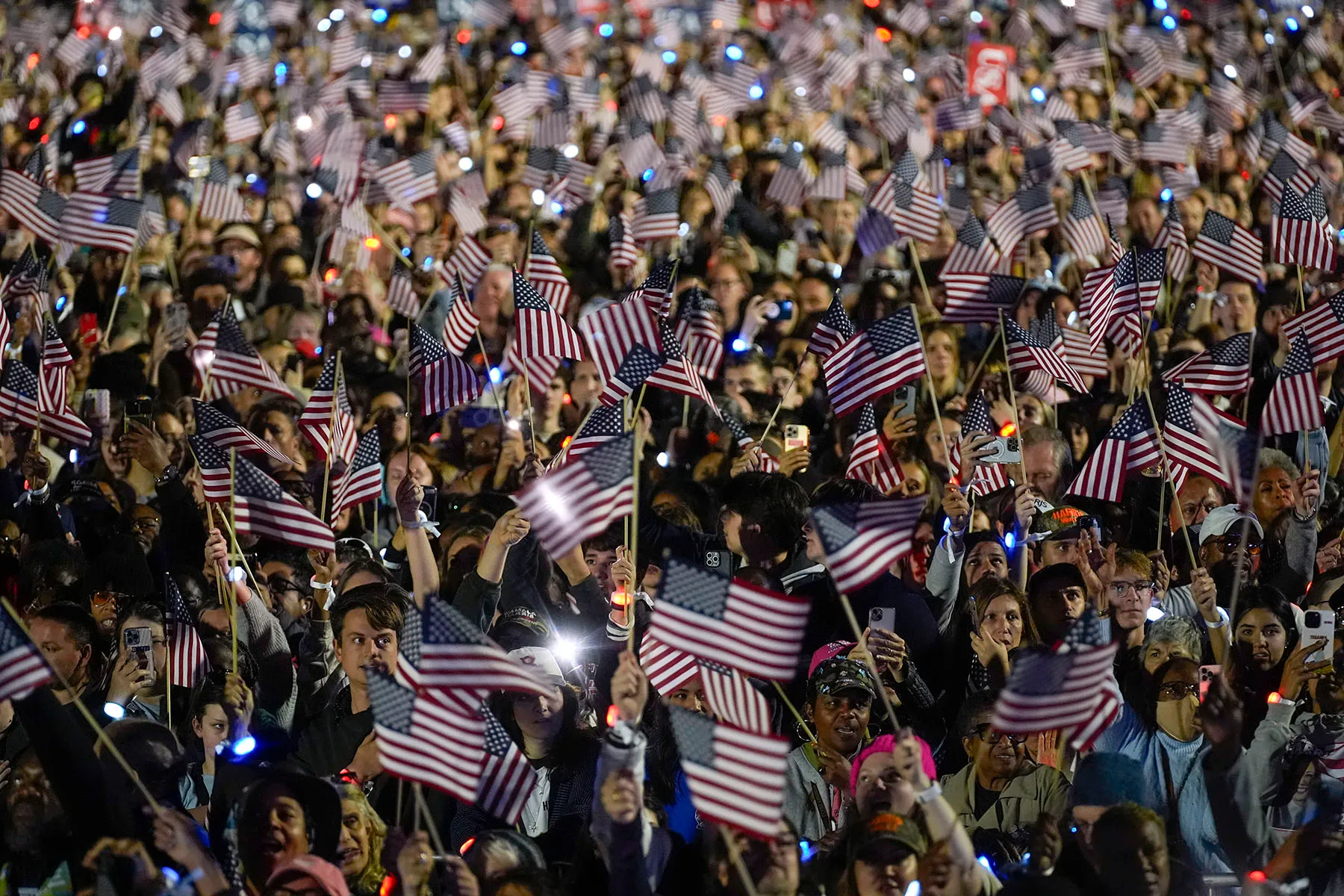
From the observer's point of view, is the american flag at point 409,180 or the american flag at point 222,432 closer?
the american flag at point 222,432

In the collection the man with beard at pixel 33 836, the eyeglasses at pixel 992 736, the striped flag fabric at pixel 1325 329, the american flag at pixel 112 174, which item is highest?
the man with beard at pixel 33 836

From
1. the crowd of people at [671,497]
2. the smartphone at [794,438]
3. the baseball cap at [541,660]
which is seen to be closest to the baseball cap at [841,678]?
the crowd of people at [671,497]

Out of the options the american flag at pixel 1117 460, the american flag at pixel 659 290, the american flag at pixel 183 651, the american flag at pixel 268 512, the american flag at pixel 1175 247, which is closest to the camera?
the american flag at pixel 183 651

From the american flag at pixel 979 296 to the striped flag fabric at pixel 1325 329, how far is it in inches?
71.5

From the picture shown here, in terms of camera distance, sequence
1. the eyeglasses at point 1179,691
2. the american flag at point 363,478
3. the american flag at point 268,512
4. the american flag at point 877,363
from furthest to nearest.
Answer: the american flag at point 877,363 < the american flag at point 363,478 < the american flag at point 268,512 < the eyeglasses at point 1179,691

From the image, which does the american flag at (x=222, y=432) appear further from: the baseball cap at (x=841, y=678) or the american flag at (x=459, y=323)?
the baseball cap at (x=841, y=678)

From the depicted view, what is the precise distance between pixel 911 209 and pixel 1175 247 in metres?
2.05

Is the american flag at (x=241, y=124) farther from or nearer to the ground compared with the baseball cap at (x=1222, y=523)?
nearer to the ground

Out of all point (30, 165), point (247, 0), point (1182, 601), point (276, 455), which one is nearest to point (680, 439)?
point (276, 455)

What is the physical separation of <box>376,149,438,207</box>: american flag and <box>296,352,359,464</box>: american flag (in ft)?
19.1

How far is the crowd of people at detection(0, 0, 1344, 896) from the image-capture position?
20.9 ft

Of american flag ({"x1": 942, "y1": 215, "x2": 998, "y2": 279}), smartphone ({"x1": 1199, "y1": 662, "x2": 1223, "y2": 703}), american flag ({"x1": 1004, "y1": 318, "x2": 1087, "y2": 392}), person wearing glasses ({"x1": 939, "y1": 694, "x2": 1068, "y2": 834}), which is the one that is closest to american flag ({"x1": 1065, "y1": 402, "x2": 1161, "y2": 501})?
american flag ({"x1": 1004, "y1": 318, "x2": 1087, "y2": 392})

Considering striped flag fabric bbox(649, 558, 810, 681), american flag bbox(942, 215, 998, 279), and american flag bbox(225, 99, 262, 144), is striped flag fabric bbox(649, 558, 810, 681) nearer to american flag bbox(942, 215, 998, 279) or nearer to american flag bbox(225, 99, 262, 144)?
american flag bbox(942, 215, 998, 279)

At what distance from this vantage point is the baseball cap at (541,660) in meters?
7.50
